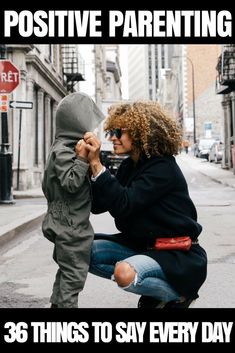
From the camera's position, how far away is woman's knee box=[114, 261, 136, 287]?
3475 millimetres

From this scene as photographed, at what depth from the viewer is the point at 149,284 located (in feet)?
11.7

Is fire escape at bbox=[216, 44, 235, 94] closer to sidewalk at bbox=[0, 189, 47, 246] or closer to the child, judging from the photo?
sidewalk at bbox=[0, 189, 47, 246]

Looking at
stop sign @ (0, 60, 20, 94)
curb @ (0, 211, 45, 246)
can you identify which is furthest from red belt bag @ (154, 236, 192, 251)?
stop sign @ (0, 60, 20, 94)

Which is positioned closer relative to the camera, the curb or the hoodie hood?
the hoodie hood

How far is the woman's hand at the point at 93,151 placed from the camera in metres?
3.46

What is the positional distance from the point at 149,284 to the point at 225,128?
2873 cm

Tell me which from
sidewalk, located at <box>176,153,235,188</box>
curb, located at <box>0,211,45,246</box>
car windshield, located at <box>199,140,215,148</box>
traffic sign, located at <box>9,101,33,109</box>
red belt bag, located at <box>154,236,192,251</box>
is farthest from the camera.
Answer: car windshield, located at <box>199,140,215,148</box>

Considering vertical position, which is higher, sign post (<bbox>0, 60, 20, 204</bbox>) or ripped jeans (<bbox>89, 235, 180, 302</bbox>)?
sign post (<bbox>0, 60, 20, 204</bbox>)

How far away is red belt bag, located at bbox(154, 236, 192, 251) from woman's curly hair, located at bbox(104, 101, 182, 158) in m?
0.51

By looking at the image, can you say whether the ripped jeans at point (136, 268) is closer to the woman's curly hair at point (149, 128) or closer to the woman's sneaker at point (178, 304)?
the woman's sneaker at point (178, 304)

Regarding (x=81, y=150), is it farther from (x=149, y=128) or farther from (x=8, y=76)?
(x=8, y=76)

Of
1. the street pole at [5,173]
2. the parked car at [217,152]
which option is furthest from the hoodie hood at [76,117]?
the parked car at [217,152]
